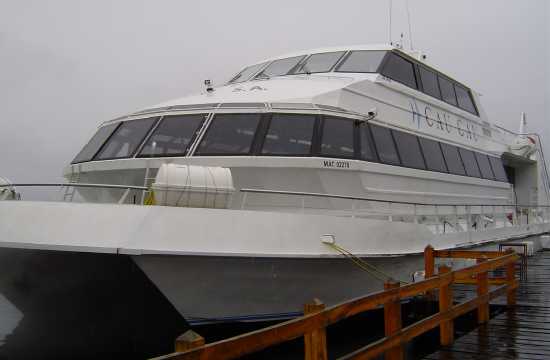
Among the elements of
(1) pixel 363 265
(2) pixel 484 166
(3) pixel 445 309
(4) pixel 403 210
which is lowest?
(3) pixel 445 309

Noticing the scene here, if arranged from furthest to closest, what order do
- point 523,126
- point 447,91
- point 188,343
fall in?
1. point 523,126
2. point 447,91
3. point 188,343

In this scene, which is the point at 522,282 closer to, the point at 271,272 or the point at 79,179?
the point at 271,272

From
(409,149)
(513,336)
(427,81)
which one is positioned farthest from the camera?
(427,81)

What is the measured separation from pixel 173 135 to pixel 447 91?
683cm

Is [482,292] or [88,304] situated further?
[482,292]

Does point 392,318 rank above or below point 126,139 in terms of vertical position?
below

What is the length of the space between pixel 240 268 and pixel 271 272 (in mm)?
389

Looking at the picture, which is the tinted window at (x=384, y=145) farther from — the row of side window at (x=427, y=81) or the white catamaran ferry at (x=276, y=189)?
the row of side window at (x=427, y=81)

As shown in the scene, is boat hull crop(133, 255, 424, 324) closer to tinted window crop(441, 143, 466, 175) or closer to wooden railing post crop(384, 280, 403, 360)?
wooden railing post crop(384, 280, 403, 360)

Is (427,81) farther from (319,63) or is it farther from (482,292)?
(482,292)

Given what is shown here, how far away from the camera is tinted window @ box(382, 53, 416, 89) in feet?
33.1

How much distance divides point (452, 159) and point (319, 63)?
3.11m

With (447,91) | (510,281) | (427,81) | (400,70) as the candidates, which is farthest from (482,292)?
(447,91)

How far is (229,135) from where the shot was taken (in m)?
7.46
